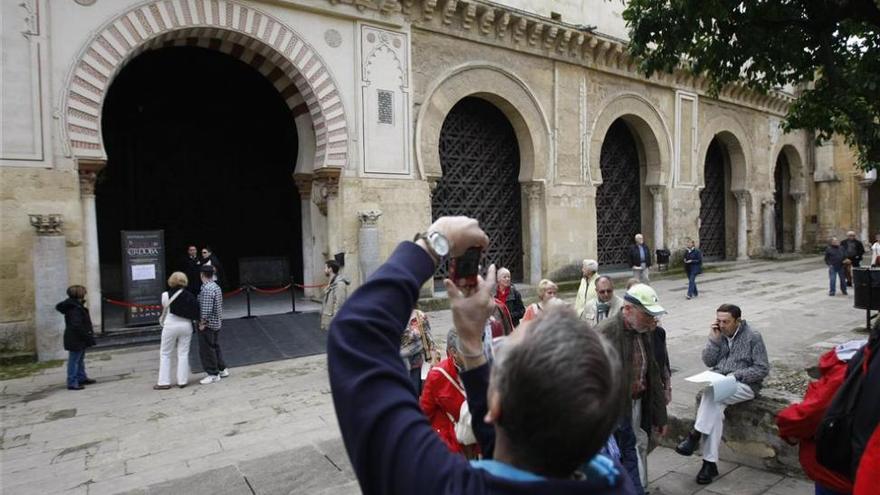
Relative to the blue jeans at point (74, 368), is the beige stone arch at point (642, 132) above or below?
above

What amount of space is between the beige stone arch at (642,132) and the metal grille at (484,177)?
2387 mm

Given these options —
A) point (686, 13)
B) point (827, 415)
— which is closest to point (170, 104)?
point (686, 13)

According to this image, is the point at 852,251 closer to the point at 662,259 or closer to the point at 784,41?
the point at 662,259

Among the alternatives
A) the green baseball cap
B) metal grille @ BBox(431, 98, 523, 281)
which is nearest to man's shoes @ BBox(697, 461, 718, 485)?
the green baseball cap

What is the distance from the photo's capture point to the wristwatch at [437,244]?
1.15 m

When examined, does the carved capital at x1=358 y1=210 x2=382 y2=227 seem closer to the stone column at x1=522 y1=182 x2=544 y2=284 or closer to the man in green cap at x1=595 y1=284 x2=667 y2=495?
the stone column at x1=522 y1=182 x2=544 y2=284

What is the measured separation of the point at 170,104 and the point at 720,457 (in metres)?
14.6

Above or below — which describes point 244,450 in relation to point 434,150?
below

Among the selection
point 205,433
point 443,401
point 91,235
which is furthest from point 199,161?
point 443,401

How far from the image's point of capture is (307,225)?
1161cm

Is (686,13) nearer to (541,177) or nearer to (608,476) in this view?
(608,476)

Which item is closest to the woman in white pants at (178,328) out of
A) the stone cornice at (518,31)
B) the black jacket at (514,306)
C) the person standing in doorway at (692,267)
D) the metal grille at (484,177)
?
the black jacket at (514,306)

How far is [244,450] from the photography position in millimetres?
4664

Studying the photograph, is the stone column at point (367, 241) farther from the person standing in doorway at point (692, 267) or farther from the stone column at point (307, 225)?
the person standing in doorway at point (692, 267)
